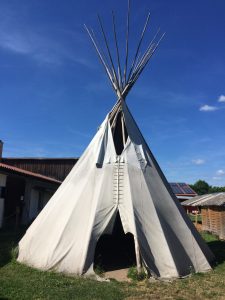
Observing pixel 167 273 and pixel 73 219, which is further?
pixel 73 219

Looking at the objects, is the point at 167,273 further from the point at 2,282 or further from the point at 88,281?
the point at 2,282

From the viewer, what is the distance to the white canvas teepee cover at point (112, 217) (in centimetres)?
796

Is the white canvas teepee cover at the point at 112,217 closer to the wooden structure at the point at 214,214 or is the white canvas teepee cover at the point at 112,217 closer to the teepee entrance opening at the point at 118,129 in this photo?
the teepee entrance opening at the point at 118,129

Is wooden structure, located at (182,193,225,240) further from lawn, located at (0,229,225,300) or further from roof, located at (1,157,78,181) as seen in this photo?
roof, located at (1,157,78,181)

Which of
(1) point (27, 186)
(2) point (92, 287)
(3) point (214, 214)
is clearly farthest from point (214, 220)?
(2) point (92, 287)

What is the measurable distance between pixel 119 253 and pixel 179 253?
2689 mm

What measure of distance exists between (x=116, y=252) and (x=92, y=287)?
3933 millimetres

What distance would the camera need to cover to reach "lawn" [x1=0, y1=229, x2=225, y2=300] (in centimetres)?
636

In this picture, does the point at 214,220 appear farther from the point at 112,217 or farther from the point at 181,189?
the point at 181,189

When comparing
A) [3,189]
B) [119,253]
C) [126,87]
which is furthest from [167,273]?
[3,189]

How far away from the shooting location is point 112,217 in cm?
855

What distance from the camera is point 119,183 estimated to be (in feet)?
30.0

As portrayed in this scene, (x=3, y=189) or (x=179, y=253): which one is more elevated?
(x=3, y=189)

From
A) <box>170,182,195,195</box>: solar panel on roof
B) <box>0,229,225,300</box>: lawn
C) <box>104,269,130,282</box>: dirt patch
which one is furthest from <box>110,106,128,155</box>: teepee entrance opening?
<box>170,182,195,195</box>: solar panel on roof
